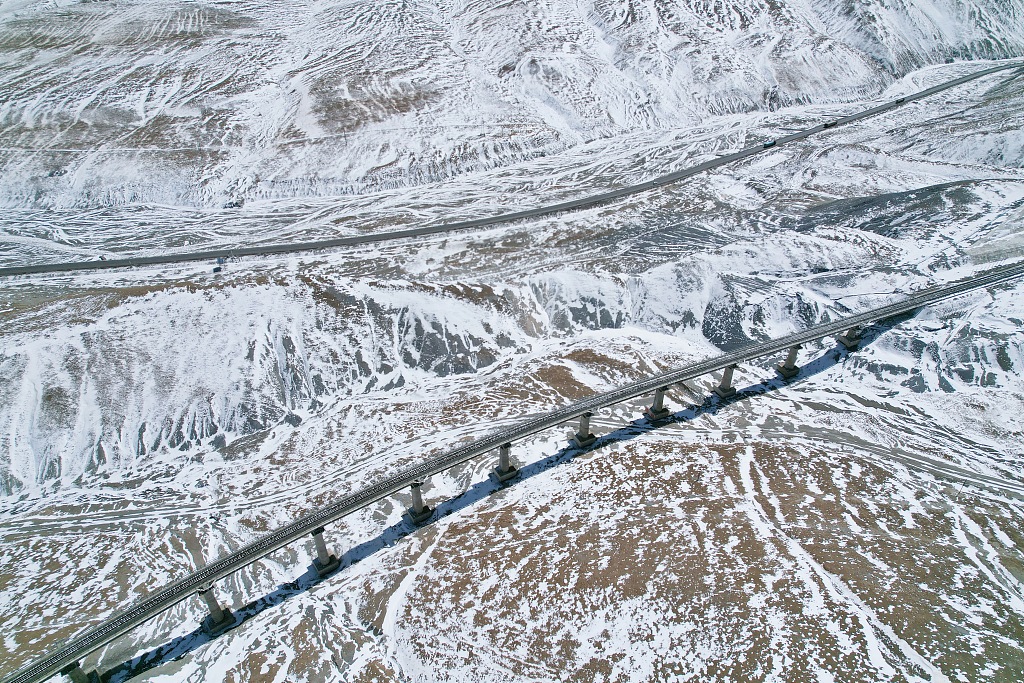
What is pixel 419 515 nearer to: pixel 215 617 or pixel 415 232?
pixel 215 617

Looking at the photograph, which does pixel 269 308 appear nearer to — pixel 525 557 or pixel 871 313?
pixel 525 557

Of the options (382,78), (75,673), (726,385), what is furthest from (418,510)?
(382,78)

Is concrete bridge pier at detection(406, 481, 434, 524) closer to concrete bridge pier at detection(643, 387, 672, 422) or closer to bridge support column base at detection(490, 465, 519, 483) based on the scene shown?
bridge support column base at detection(490, 465, 519, 483)

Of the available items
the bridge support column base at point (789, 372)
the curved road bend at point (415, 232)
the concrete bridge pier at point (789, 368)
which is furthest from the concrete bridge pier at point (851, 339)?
the curved road bend at point (415, 232)

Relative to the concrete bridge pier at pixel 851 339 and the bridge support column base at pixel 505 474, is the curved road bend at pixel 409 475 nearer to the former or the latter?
the concrete bridge pier at pixel 851 339

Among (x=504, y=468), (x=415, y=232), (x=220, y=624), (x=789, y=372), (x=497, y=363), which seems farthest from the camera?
(x=415, y=232)

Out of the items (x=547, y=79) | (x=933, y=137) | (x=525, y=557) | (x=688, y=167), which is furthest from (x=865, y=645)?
(x=547, y=79)
